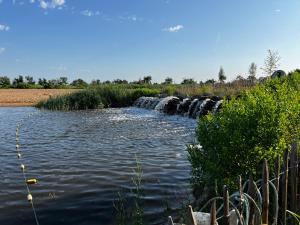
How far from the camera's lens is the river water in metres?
7.50

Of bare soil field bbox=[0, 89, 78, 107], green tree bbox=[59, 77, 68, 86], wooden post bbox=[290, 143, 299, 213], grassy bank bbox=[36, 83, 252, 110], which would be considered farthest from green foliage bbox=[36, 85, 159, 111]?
green tree bbox=[59, 77, 68, 86]

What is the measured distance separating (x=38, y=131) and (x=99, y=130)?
9.13 ft

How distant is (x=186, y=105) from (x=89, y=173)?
53.2 ft

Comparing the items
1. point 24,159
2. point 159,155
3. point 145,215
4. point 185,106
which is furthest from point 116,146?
point 185,106

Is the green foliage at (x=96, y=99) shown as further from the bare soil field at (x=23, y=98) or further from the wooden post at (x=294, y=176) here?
the wooden post at (x=294, y=176)

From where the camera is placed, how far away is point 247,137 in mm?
6078

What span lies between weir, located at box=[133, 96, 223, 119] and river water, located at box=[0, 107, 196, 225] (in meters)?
4.31

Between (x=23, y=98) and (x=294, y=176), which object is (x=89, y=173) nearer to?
(x=294, y=176)

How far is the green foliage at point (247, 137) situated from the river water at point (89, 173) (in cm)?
155

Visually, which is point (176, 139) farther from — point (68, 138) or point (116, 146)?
point (68, 138)

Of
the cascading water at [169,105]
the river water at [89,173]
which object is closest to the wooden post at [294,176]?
the river water at [89,173]

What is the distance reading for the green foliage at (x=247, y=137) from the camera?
6.02 meters

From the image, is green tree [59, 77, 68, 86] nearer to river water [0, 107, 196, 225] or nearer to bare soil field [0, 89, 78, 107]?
bare soil field [0, 89, 78, 107]

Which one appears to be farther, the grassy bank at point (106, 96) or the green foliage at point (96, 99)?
the green foliage at point (96, 99)
